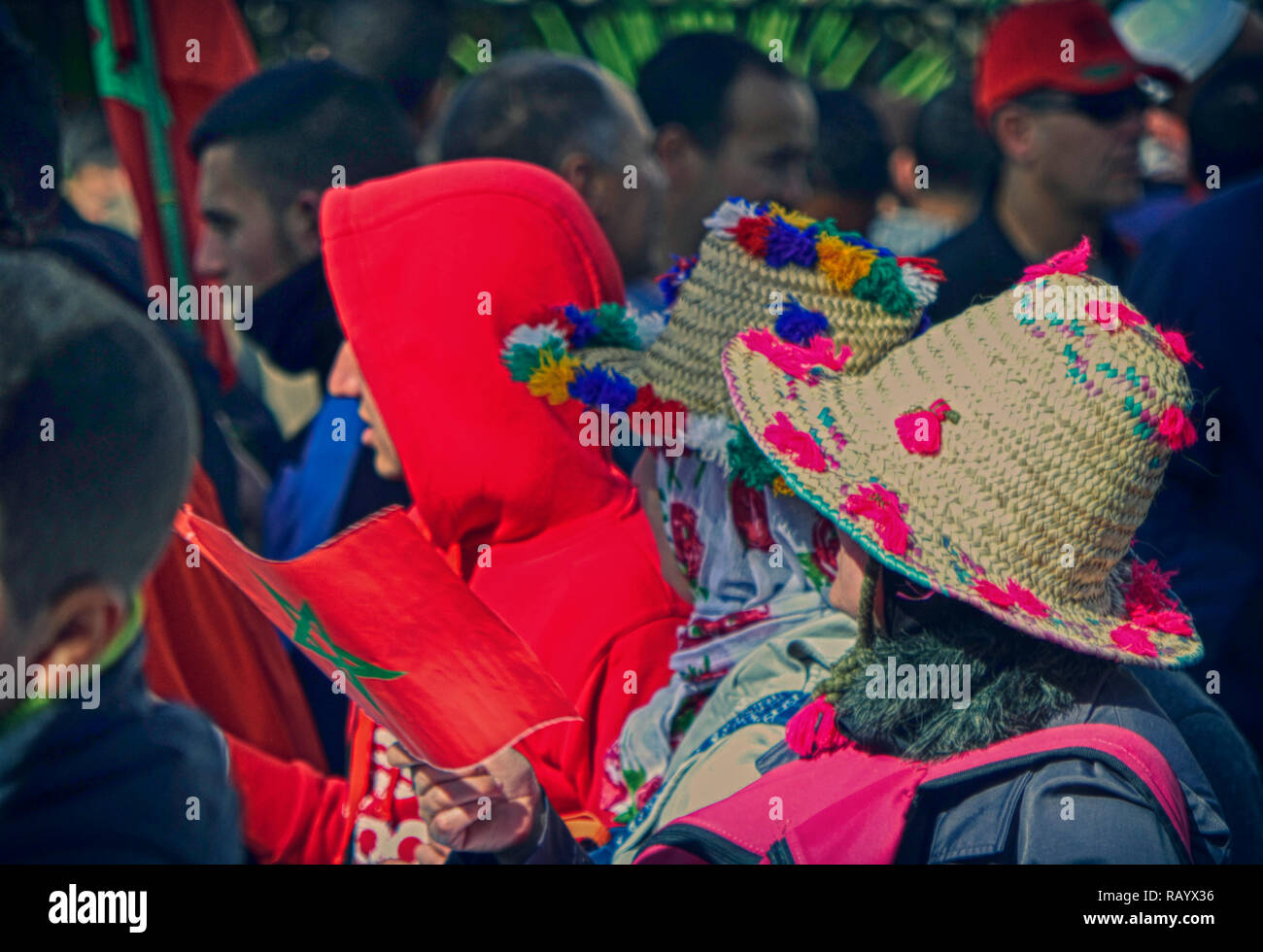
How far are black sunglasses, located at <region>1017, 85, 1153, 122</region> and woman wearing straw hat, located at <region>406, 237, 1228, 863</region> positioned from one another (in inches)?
99.3

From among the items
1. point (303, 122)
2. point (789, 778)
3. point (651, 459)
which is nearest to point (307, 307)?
point (303, 122)

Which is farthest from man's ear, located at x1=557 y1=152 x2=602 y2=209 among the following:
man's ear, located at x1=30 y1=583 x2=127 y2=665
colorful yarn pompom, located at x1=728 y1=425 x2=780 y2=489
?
man's ear, located at x1=30 y1=583 x2=127 y2=665

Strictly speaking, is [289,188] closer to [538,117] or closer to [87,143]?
[538,117]

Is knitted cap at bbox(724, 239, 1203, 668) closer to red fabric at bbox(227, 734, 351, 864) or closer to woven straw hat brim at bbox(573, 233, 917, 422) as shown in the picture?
woven straw hat brim at bbox(573, 233, 917, 422)

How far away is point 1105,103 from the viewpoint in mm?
3918

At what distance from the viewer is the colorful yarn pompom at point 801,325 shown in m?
2.03

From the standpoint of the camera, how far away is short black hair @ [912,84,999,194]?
19.5 ft

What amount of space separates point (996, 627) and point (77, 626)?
107 centimetres

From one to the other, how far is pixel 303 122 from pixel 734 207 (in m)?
1.61

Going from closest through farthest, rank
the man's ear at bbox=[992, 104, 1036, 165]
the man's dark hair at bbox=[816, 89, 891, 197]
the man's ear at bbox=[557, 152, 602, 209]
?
the man's ear at bbox=[557, 152, 602, 209]
the man's ear at bbox=[992, 104, 1036, 165]
the man's dark hair at bbox=[816, 89, 891, 197]

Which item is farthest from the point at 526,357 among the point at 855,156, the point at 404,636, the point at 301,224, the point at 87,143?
the point at 87,143

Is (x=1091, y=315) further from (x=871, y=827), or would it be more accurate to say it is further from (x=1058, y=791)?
(x=871, y=827)

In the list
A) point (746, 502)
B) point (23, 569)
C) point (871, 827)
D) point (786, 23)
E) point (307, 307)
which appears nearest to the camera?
point (23, 569)

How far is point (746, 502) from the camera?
2.08 m
